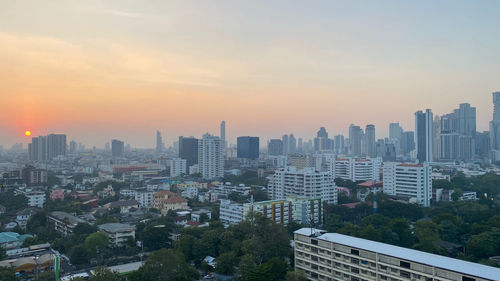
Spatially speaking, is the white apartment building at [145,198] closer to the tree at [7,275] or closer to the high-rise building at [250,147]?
the tree at [7,275]

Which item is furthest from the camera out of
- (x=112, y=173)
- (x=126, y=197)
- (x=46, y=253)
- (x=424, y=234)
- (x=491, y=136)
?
(x=491, y=136)

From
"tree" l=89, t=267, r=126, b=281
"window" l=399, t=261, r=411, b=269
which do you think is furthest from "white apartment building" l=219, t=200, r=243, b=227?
"window" l=399, t=261, r=411, b=269

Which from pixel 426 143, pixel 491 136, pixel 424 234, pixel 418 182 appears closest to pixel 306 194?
pixel 418 182

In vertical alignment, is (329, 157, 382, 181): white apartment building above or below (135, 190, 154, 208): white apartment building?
above

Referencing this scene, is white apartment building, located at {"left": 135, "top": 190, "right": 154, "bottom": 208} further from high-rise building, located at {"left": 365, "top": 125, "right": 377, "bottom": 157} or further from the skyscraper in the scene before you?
the skyscraper

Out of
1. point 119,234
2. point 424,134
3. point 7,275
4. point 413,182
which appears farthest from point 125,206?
point 424,134

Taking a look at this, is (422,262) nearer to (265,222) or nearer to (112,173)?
→ (265,222)

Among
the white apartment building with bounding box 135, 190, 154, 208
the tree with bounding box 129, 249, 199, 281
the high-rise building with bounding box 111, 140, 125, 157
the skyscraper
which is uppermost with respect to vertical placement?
the skyscraper
